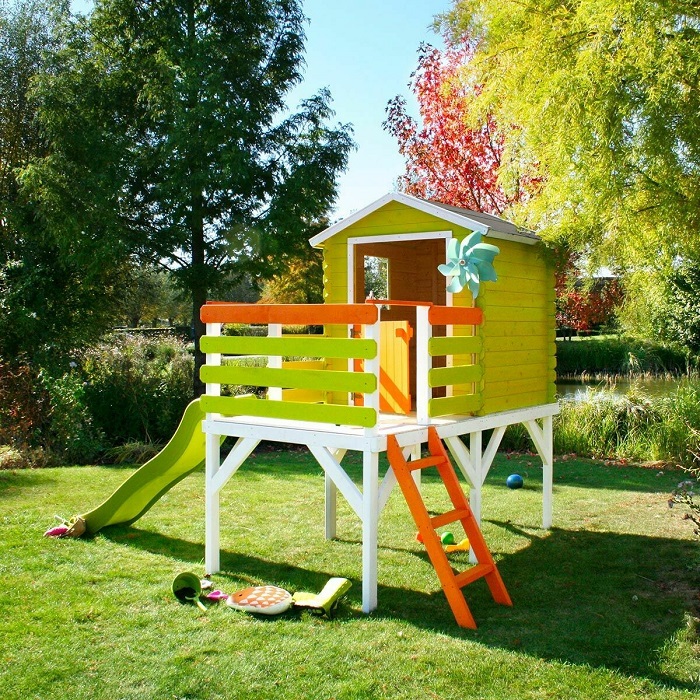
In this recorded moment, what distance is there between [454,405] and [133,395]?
7056mm

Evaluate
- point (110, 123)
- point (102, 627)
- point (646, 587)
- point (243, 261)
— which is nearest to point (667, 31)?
point (646, 587)

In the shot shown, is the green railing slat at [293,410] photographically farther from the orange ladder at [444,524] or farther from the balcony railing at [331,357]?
the orange ladder at [444,524]

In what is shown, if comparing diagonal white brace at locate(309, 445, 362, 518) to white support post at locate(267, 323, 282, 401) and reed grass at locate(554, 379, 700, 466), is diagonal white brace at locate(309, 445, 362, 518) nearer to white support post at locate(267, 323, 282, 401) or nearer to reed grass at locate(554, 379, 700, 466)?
white support post at locate(267, 323, 282, 401)

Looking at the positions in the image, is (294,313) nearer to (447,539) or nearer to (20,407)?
(447,539)

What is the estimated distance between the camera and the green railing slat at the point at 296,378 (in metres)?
4.92

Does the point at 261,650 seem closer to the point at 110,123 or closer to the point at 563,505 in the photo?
the point at 563,505

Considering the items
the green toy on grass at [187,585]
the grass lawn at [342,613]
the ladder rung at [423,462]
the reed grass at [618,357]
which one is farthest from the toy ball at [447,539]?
the reed grass at [618,357]

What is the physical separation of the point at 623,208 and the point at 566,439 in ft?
17.1

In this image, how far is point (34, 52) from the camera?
1554 cm

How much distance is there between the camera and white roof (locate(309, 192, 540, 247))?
20.3 ft

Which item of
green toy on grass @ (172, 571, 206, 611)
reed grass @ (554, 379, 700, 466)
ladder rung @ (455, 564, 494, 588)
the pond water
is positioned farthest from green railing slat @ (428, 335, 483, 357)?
the pond water

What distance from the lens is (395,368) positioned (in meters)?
6.21

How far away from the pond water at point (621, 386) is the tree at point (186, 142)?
5.91 m

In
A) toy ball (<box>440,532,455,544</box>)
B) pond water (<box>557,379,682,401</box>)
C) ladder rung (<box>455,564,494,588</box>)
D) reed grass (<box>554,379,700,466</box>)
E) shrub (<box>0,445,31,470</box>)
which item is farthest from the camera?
pond water (<box>557,379,682,401</box>)
